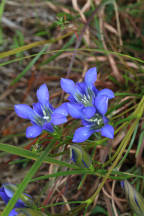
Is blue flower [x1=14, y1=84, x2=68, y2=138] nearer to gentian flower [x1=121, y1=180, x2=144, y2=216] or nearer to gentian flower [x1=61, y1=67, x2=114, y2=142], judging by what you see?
gentian flower [x1=61, y1=67, x2=114, y2=142]

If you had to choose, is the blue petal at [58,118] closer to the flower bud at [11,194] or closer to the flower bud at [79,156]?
the flower bud at [79,156]

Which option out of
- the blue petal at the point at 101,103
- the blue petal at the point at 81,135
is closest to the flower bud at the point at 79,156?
the blue petal at the point at 81,135

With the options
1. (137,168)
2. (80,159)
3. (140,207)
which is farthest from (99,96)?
(137,168)

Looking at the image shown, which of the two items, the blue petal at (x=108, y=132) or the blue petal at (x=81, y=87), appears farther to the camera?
the blue petal at (x=81, y=87)

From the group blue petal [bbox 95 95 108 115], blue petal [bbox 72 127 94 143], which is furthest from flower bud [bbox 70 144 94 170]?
blue petal [bbox 95 95 108 115]

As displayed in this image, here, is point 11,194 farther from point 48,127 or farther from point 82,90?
point 82,90

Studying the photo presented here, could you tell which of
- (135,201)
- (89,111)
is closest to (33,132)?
(89,111)

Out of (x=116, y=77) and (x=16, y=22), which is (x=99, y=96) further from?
(x=16, y=22)
